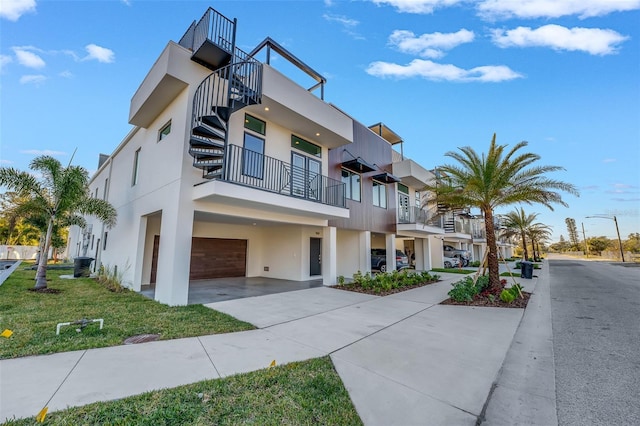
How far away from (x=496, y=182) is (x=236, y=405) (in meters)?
11.2

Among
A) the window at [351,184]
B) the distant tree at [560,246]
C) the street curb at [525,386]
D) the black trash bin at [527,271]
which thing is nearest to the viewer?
the street curb at [525,386]

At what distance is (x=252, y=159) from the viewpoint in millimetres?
9109

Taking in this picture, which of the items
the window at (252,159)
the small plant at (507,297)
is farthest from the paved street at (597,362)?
the window at (252,159)

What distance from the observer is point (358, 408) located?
2773mm

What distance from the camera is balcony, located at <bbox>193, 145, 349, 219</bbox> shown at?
7387 millimetres

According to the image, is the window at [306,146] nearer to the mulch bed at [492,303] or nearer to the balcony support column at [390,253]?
the balcony support column at [390,253]

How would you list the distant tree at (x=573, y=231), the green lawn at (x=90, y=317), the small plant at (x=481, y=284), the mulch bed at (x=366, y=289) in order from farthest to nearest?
the distant tree at (x=573, y=231), the mulch bed at (x=366, y=289), the small plant at (x=481, y=284), the green lawn at (x=90, y=317)

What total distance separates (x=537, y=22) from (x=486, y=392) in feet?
39.3

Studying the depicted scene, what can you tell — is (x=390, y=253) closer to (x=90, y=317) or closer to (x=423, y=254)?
(x=423, y=254)

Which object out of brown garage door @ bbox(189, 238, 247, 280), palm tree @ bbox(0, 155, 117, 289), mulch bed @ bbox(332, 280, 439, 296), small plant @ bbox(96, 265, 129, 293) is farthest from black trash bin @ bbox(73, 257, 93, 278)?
mulch bed @ bbox(332, 280, 439, 296)

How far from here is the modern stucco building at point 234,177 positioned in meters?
7.58

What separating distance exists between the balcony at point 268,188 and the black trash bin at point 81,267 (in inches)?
425

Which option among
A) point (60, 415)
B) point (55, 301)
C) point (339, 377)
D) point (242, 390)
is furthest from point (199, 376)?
point (55, 301)

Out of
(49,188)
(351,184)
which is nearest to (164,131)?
(49,188)
